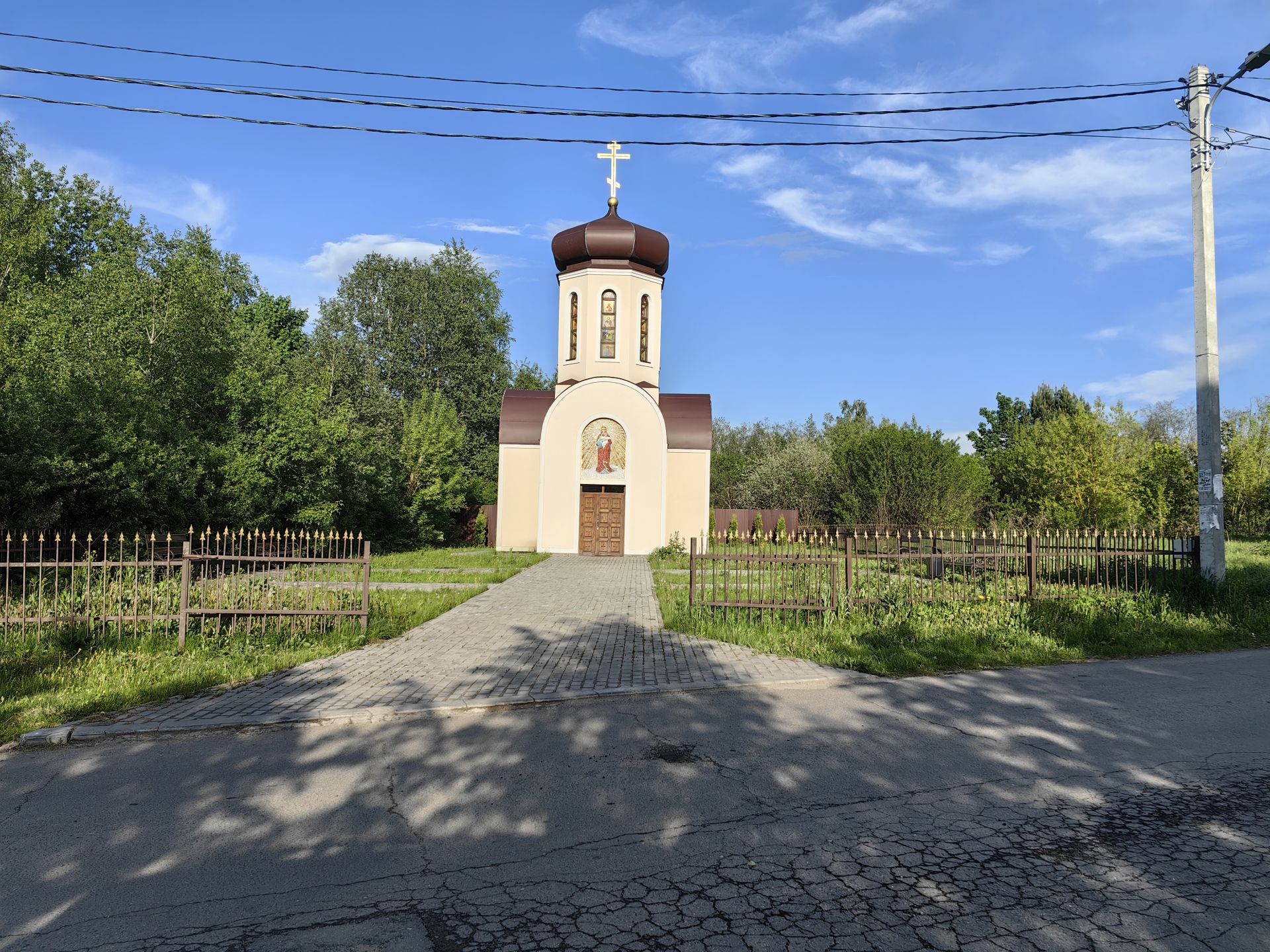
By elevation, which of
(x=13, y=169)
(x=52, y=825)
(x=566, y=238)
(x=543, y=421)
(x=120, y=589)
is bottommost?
(x=52, y=825)

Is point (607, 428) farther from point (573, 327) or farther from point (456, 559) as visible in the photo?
point (456, 559)

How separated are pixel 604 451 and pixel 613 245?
7050 mm

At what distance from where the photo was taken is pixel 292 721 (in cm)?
655

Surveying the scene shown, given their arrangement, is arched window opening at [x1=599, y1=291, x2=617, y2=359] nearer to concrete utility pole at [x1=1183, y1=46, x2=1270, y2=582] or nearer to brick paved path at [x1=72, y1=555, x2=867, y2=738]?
brick paved path at [x1=72, y1=555, x2=867, y2=738]

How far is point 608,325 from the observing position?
91.5 feet

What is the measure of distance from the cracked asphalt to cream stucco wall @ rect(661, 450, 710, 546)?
2002 centimetres

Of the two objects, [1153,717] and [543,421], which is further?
[543,421]

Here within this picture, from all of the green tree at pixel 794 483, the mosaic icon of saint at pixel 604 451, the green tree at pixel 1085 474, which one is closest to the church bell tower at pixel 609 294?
the mosaic icon of saint at pixel 604 451

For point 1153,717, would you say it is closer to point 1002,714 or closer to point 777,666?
point 1002,714

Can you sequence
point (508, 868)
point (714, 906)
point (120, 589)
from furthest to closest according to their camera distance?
1. point (120, 589)
2. point (508, 868)
3. point (714, 906)

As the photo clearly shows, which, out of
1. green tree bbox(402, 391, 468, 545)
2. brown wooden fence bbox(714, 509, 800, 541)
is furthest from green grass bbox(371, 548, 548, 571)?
brown wooden fence bbox(714, 509, 800, 541)

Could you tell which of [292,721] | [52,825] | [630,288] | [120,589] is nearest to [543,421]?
[630,288]

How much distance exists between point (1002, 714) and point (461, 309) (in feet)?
133

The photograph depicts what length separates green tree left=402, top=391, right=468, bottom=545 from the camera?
30203 millimetres
